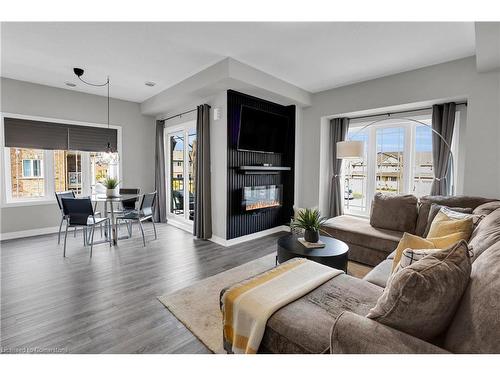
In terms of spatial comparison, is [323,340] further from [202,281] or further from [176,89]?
[176,89]

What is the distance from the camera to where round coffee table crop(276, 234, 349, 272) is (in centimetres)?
244

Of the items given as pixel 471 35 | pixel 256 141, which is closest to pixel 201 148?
pixel 256 141

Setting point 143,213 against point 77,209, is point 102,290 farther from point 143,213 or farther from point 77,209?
Answer: point 143,213

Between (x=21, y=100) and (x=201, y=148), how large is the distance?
3221mm

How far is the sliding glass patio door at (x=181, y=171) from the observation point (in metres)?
5.34

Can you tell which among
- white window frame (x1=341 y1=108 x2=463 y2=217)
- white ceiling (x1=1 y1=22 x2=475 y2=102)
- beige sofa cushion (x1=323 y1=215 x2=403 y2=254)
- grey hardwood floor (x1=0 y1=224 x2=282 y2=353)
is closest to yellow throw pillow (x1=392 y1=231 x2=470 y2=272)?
beige sofa cushion (x1=323 y1=215 x2=403 y2=254)

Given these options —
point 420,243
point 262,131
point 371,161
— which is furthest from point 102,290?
point 371,161

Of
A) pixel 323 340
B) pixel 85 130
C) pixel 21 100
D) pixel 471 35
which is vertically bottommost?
pixel 323 340

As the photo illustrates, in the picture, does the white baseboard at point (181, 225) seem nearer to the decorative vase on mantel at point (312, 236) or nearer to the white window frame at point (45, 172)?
the white window frame at point (45, 172)

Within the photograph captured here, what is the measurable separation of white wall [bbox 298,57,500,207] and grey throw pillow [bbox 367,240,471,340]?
2.94 meters

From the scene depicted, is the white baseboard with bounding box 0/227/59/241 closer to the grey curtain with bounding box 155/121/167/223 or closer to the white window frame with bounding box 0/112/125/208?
the white window frame with bounding box 0/112/125/208

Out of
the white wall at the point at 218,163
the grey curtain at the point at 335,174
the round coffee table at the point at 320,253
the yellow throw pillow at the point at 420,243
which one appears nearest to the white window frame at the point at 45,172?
the white wall at the point at 218,163

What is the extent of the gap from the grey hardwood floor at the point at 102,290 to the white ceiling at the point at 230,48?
275 cm

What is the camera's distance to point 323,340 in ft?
3.97
